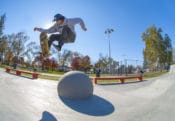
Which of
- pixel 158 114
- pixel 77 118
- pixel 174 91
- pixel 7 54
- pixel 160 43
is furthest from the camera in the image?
pixel 7 54

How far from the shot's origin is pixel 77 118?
10.4 meters

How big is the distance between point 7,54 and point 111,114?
57.7m

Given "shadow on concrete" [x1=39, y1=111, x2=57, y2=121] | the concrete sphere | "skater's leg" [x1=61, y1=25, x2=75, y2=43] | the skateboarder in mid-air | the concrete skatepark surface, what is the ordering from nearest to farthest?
the skateboarder in mid-air, "shadow on concrete" [x1=39, y1=111, x2=57, y2=121], "skater's leg" [x1=61, y1=25, x2=75, y2=43], the concrete skatepark surface, the concrete sphere

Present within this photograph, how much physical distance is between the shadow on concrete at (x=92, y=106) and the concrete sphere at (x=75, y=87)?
0.33 meters

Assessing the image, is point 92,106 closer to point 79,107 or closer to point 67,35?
point 79,107

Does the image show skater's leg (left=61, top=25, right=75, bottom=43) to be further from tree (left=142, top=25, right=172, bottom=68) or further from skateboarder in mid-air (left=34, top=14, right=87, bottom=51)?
tree (left=142, top=25, right=172, bottom=68)

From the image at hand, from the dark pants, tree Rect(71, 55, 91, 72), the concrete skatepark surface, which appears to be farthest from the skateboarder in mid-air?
tree Rect(71, 55, 91, 72)

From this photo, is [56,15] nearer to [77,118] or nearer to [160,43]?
[77,118]

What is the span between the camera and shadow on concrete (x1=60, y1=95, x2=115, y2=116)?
11545 millimetres

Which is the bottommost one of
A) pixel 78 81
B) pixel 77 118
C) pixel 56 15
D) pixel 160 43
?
pixel 77 118

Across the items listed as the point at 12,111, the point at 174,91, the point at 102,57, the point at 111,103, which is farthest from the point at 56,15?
the point at 102,57

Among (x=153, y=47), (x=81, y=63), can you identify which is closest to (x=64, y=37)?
(x=153, y=47)

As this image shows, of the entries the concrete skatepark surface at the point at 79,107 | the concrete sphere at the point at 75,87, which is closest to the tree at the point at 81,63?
the concrete sphere at the point at 75,87

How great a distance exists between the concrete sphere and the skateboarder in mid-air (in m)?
4.16
